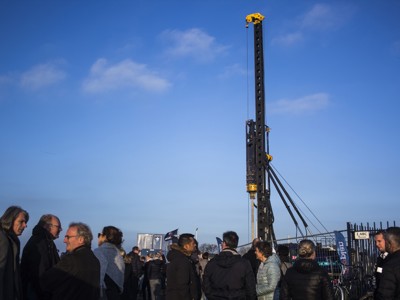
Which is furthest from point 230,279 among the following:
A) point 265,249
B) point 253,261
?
point 253,261

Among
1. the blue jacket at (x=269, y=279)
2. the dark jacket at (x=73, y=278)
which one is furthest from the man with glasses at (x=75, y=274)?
the blue jacket at (x=269, y=279)

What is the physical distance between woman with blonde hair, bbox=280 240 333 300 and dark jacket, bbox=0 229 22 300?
310 centimetres

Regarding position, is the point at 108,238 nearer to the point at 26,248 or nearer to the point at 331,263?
the point at 26,248

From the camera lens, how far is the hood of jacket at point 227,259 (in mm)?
6062

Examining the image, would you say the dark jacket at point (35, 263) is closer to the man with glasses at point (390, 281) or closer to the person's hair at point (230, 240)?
the person's hair at point (230, 240)

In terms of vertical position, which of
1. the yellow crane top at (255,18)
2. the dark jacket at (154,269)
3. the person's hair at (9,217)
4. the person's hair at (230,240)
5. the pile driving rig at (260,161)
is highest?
the yellow crane top at (255,18)

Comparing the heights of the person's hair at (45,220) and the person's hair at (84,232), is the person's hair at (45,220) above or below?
above

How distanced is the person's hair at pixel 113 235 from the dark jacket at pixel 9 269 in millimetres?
1640

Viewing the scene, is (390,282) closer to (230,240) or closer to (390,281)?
(390,281)

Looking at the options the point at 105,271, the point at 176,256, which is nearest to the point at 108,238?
the point at 105,271

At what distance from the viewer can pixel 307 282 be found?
528 cm

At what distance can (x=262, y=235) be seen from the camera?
15.6m

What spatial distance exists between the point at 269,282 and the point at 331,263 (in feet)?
20.4

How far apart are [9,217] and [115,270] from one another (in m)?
1.86
